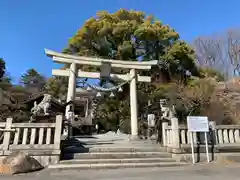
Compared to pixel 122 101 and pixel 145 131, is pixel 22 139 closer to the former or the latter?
pixel 145 131

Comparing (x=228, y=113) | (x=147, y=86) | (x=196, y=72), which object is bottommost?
(x=228, y=113)

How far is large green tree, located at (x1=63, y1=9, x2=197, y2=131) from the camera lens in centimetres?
1717

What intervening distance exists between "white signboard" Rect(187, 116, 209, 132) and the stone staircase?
112cm

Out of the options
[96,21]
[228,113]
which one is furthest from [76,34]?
[228,113]

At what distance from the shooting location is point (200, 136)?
664cm

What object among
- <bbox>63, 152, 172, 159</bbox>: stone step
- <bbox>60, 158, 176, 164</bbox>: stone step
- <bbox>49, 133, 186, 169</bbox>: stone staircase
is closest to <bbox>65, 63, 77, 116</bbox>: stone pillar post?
<bbox>49, 133, 186, 169</bbox>: stone staircase

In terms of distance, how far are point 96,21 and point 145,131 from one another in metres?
11.1

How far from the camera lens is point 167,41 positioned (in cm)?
1808

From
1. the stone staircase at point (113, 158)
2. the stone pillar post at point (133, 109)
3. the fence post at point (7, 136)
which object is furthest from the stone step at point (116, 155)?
the stone pillar post at point (133, 109)

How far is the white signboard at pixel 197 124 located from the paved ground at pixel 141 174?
1199 mm

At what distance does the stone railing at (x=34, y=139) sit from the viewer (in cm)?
554

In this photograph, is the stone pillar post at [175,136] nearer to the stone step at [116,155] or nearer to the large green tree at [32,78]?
the stone step at [116,155]

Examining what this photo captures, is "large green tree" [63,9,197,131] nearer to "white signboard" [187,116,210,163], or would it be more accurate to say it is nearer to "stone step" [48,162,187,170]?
"white signboard" [187,116,210,163]

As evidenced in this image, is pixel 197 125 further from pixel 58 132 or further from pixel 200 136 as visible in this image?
pixel 58 132
